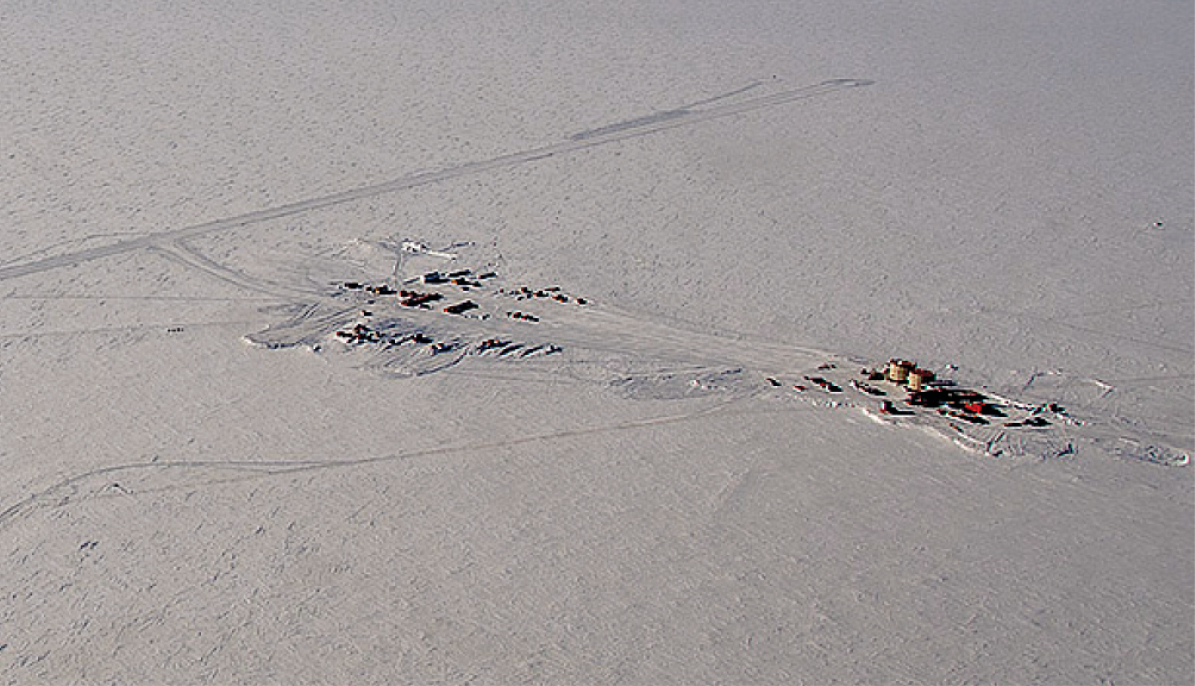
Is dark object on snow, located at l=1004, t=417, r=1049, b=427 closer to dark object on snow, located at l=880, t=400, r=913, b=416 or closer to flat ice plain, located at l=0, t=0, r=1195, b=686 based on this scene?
flat ice plain, located at l=0, t=0, r=1195, b=686

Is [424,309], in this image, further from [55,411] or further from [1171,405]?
[1171,405]

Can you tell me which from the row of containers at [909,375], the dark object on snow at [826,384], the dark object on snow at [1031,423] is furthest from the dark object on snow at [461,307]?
the dark object on snow at [1031,423]

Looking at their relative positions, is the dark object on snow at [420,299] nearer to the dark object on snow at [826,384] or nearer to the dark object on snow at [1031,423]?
the dark object on snow at [826,384]

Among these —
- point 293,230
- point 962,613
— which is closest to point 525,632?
point 962,613

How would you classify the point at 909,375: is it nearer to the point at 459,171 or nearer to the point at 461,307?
the point at 461,307

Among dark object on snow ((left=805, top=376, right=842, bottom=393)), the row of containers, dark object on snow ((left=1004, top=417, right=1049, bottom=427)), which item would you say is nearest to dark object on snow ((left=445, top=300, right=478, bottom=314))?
dark object on snow ((left=805, top=376, right=842, bottom=393))

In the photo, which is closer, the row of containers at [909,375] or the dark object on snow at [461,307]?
the row of containers at [909,375]
